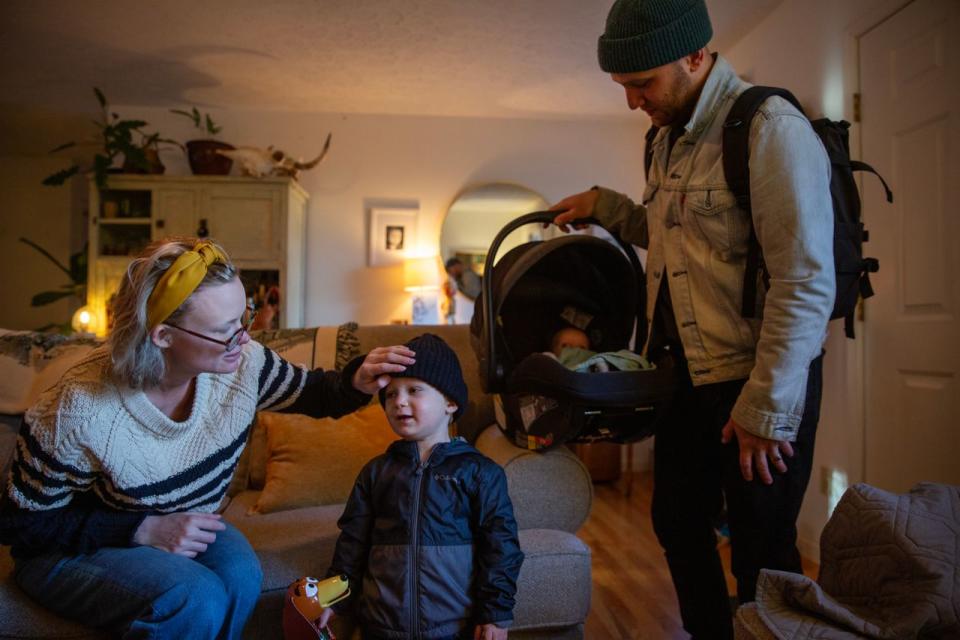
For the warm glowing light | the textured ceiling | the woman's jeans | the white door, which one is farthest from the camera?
the warm glowing light

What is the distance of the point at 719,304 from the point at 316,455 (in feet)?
3.86

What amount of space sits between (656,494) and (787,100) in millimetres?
895

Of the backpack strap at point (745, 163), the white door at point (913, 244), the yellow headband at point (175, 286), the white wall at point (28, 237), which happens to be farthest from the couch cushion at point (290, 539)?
the white wall at point (28, 237)

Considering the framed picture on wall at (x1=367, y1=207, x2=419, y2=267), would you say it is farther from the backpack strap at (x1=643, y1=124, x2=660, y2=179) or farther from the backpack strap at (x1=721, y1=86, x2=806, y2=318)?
the backpack strap at (x1=721, y1=86, x2=806, y2=318)

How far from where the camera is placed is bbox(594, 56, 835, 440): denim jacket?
1082 mm

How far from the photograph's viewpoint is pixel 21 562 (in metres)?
1.19

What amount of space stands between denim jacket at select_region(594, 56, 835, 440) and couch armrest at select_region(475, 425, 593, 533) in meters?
0.45

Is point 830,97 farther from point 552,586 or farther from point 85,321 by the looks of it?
point 85,321

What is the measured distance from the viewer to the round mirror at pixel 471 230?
467 centimetres

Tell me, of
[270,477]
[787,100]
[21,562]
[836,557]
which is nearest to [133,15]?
[270,477]

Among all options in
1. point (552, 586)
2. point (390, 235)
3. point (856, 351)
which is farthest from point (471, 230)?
point (552, 586)

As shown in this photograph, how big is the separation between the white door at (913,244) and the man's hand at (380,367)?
6.29 feet

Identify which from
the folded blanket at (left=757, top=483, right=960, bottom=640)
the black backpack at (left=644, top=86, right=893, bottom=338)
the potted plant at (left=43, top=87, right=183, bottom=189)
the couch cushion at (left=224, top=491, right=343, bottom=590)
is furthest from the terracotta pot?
the folded blanket at (left=757, top=483, right=960, bottom=640)

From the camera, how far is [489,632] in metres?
1.23
